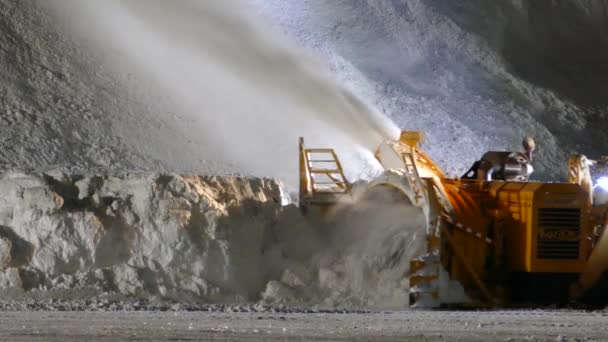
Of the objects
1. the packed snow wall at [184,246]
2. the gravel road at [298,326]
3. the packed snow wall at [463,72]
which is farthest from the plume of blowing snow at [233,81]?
the gravel road at [298,326]

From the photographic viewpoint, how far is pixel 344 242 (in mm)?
18391

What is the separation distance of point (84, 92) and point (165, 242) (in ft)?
18.9

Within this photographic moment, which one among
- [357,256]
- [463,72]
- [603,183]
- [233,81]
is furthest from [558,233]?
[463,72]

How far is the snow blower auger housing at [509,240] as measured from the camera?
673 inches

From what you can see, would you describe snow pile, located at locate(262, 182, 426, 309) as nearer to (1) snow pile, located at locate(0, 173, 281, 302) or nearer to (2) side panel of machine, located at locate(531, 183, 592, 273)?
(1) snow pile, located at locate(0, 173, 281, 302)

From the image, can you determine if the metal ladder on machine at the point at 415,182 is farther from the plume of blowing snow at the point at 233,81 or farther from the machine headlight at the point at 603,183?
the plume of blowing snow at the point at 233,81

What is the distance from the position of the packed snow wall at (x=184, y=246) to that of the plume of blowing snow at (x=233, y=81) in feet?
11.8

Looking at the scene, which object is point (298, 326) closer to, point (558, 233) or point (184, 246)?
point (184, 246)

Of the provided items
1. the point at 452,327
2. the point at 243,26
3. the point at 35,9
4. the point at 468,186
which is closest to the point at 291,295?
the point at 468,186

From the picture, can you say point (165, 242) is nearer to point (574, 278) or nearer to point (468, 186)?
point (468, 186)

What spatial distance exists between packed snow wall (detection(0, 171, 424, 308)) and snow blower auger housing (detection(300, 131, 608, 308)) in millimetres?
455

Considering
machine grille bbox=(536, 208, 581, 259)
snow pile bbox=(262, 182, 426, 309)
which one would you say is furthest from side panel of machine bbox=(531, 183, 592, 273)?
snow pile bbox=(262, 182, 426, 309)

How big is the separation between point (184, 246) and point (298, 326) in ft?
15.0

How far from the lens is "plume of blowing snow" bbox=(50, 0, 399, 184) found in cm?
2327
